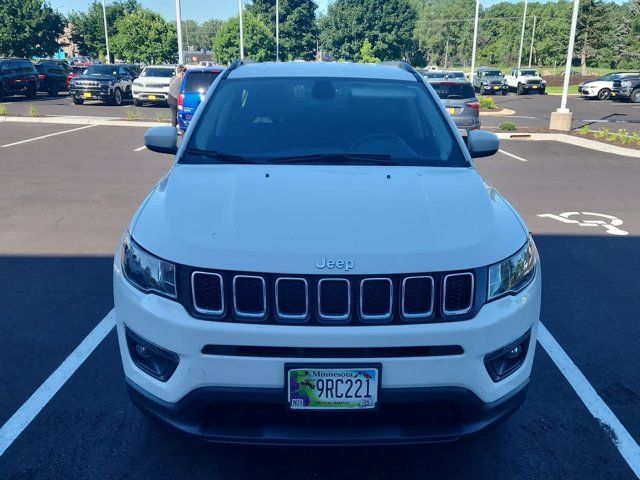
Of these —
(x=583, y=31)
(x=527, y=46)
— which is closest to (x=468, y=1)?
(x=527, y=46)

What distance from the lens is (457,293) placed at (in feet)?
8.34

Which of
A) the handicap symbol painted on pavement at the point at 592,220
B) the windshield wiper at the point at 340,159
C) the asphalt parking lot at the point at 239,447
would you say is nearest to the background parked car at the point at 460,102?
the asphalt parking lot at the point at 239,447

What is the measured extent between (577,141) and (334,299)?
52.3 ft

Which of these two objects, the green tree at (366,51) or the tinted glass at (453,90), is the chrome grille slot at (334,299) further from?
the green tree at (366,51)

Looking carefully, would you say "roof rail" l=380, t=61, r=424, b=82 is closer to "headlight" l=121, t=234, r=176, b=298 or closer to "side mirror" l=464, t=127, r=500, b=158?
"side mirror" l=464, t=127, r=500, b=158

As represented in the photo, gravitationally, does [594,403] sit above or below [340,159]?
below

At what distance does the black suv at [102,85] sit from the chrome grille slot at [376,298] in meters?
27.1

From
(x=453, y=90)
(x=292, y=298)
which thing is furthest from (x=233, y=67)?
(x=453, y=90)

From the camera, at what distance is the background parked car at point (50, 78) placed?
3300 centimetres

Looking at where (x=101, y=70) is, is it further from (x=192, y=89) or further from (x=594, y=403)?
(x=594, y=403)

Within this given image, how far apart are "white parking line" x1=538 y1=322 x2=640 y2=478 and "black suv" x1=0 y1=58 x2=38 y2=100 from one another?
94.6 ft

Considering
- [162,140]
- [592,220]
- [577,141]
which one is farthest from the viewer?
[577,141]

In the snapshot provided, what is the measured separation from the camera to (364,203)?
290cm

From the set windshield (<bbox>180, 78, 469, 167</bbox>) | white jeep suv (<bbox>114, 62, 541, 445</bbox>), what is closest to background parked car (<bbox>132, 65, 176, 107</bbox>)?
windshield (<bbox>180, 78, 469, 167</bbox>)
